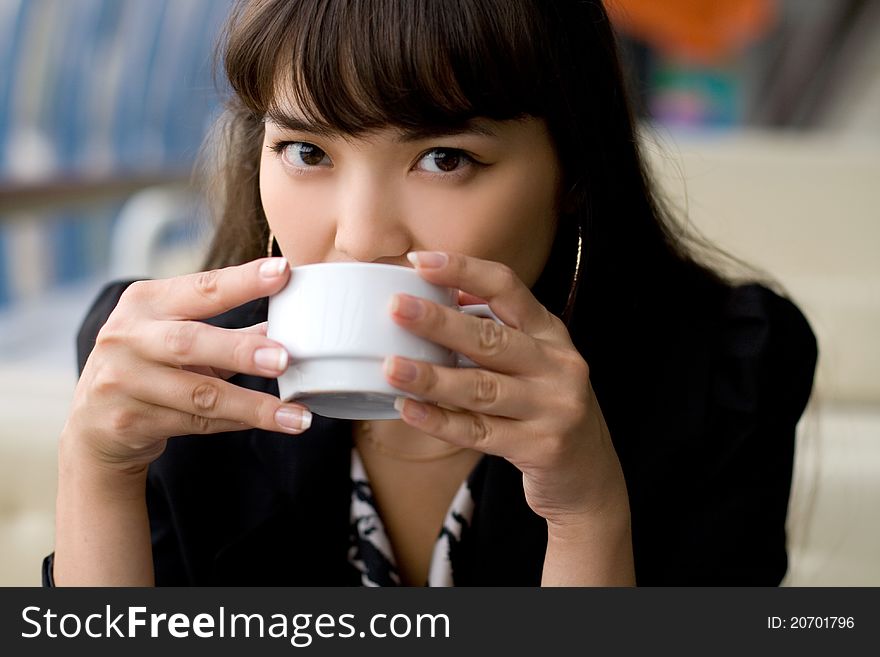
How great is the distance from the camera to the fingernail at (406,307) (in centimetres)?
78

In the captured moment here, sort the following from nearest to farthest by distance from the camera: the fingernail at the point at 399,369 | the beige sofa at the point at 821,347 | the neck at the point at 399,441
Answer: the fingernail at the point at 399,369 → the neck at the point at 399,441 → the beige sofa at the point at 821,347

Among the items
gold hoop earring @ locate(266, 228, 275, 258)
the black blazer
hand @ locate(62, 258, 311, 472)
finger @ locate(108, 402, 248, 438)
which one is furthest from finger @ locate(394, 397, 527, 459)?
gold hoop earring @ locate(266, 228, 275, 258)

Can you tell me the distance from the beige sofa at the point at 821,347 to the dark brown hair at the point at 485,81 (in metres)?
0.21

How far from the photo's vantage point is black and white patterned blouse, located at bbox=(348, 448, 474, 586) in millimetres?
1324

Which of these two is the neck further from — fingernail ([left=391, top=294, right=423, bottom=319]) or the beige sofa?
fingernail ([left=391, top=294, right=423, bottom=319])

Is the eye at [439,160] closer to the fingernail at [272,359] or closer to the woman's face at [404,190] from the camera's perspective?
the woman's face at [404,190]

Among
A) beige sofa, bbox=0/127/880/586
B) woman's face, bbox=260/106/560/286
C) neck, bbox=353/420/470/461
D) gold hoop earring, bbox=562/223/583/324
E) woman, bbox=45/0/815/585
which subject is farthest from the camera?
beige sofa, bbox=0/127/880/586

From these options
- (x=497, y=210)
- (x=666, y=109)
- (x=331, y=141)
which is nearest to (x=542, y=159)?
(x=497, y=210)

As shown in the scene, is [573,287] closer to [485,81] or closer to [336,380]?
[485,81]

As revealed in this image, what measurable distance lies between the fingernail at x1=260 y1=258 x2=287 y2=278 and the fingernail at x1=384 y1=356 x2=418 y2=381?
13 centimetres

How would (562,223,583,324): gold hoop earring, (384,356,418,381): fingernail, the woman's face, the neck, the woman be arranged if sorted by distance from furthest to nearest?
the neck, (562,223,583,324): gold hoop earring, the woman's face, the woman, (384,356,418,381): fingernail

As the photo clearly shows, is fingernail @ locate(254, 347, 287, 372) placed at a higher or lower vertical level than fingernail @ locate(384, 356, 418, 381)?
higher

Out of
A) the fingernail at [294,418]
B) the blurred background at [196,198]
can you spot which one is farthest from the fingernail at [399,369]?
A: the blurred background at [196,198]
